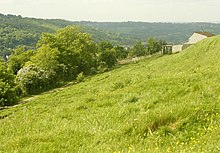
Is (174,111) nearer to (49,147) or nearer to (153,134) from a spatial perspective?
(153,134)

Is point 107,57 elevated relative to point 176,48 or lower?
lower

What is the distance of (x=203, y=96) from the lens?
1036 cm

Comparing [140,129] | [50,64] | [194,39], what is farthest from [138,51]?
[140,129]

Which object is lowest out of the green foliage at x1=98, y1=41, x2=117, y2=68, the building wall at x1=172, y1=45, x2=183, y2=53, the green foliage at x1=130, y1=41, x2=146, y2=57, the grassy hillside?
the green foliage at x1=130, y1=41, x2=146, y2=57

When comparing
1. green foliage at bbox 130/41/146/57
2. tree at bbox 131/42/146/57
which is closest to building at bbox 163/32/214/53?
tree at bbox 131/42/146/57

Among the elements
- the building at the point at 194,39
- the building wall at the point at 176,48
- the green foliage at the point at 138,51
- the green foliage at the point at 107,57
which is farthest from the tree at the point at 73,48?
the green foliage at the point at 138,51

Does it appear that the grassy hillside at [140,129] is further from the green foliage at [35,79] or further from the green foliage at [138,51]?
the green foliage at [138,51]

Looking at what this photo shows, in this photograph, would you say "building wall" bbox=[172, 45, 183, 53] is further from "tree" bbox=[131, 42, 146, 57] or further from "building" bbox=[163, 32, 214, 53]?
"tree" bbox=[131, 42, 146, 57]

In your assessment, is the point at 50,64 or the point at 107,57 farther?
the point at 107,57

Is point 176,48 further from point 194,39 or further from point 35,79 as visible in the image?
point 35,79

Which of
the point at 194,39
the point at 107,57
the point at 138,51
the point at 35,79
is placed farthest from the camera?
the point at 138,51

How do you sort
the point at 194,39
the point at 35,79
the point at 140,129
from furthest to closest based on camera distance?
the point at 194,39 → the point at 35,79 → the point at 140,129

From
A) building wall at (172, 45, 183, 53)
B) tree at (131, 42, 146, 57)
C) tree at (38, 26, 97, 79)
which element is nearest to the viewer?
tree at (38, 26, 97, 79)

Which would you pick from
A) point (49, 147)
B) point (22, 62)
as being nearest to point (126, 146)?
point (49, 147)
